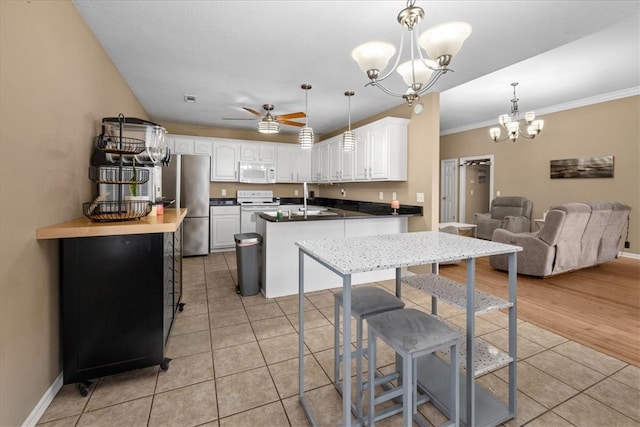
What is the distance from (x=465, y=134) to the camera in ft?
24.7

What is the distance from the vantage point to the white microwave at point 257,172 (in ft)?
19.5

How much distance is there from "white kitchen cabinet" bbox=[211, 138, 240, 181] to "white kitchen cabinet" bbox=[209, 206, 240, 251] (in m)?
0.70

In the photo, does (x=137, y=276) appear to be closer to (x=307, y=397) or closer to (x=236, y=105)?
(x=307, y=397)

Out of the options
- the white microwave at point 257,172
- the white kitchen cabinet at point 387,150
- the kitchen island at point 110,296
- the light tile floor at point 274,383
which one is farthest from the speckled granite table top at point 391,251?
the white microwave at point 257,172

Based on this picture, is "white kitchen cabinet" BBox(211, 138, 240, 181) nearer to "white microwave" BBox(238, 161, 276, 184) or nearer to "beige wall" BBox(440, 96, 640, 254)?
"white microwave" BBox(238, 161, 276, 184)

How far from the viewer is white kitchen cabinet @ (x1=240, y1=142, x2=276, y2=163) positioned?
5984 millimetres

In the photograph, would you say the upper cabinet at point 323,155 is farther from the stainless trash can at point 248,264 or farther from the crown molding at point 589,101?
the crown molding at point 589,101

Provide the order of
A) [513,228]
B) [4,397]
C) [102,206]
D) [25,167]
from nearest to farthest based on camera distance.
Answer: [4,397]
[25,167]
[102,206]
[513,228]

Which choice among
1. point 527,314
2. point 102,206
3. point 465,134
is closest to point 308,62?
point 102,206

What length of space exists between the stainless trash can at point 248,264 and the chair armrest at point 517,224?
512 cm

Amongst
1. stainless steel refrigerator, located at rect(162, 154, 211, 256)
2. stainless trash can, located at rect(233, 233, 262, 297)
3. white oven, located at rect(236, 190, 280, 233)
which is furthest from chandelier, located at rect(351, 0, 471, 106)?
white oven, located at rect(236, 190, 280, 233)

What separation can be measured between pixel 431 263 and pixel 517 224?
5.39 m

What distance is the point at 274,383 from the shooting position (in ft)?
6.09

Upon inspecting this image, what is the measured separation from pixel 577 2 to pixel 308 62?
2136 millimetres
